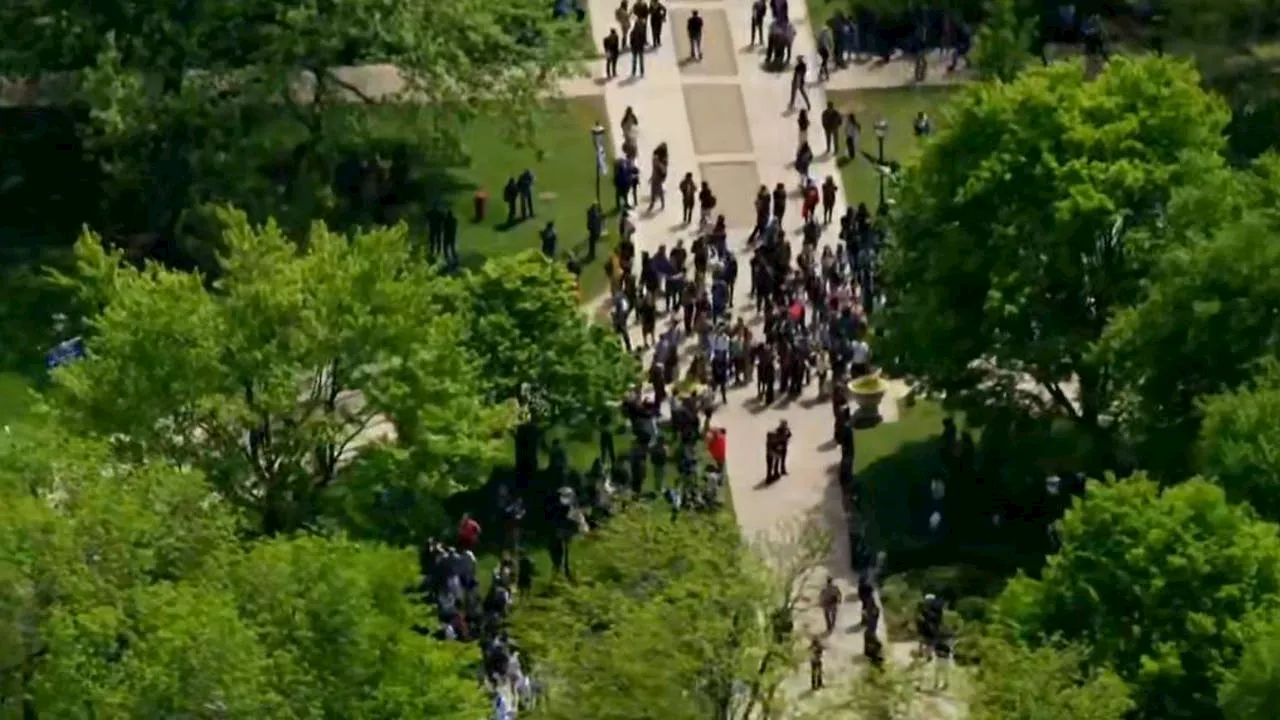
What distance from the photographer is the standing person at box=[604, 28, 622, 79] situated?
9006cm

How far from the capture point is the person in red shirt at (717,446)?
242 ft

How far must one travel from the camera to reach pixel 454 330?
6812cm

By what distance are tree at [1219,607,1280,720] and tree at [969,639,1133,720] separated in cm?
151

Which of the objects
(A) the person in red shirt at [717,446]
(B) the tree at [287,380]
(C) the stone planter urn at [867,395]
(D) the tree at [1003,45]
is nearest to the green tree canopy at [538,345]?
(A) the person in red shirt at [717,446]

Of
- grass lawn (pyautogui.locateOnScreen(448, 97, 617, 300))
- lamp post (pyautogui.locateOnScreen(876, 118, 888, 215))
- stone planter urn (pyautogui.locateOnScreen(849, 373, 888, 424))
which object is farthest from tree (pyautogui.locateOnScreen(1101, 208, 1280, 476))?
lamp post (pyautogui.locateOnScreen(876, 118, 888, 215))

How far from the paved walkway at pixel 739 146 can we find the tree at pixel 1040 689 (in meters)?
14.8

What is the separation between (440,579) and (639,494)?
5.25m

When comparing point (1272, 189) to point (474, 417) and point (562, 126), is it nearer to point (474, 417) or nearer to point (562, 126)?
point (474, 417)

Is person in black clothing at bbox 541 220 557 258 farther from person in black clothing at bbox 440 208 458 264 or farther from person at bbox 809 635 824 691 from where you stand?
person at bbox 809 635 824 691

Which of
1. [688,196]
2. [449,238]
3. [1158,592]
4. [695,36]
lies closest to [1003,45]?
[688,196]

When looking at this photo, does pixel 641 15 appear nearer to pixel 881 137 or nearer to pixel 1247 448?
pixel 881 137

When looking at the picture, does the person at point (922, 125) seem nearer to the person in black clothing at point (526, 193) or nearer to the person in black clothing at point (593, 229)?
the person in black clothing at point (593, 229)

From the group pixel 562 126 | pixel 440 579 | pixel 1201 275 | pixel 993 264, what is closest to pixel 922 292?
pixel 993 264

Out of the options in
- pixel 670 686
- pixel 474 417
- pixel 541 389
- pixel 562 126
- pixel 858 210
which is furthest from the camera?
pixel 562 126
